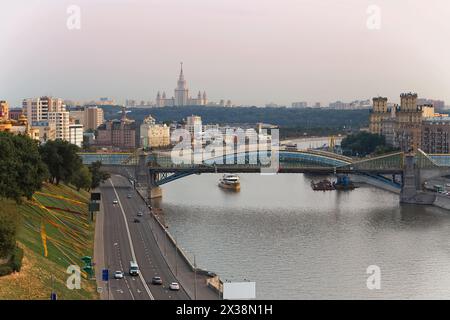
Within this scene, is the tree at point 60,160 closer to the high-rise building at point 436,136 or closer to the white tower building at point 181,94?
the high-rise building at point 436,136

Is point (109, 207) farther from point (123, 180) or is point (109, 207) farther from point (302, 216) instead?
point (123, 180)

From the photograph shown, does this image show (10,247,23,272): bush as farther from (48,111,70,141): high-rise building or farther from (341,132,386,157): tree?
(48,111,70,141): high-rise building

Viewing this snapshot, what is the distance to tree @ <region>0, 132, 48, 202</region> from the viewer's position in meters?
13.7

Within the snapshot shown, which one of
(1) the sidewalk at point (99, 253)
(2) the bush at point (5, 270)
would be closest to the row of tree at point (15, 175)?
(2) the bush at point (5, 270)

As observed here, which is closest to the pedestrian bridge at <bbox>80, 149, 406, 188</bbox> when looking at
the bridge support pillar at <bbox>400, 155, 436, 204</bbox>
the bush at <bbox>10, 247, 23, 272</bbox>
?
the bridge support pillar at <bbox>400, 155, 436, 204</bbox>

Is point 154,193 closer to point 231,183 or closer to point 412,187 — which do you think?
point 231,183

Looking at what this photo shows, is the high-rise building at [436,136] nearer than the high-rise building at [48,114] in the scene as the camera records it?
Yes

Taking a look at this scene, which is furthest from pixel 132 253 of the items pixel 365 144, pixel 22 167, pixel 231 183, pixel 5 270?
pixel 365 144

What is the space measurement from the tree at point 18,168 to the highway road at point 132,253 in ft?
5.79

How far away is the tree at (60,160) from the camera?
21266 millimetres

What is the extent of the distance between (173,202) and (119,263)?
11398 mm

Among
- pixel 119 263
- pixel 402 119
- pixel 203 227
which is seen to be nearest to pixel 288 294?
pixel 119 263

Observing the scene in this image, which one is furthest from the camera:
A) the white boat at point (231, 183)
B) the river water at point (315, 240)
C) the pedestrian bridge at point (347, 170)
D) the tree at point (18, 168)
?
the white boat at point (231, 183)

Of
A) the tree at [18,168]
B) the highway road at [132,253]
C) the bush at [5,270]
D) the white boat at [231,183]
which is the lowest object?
the white boat at [231,183]
